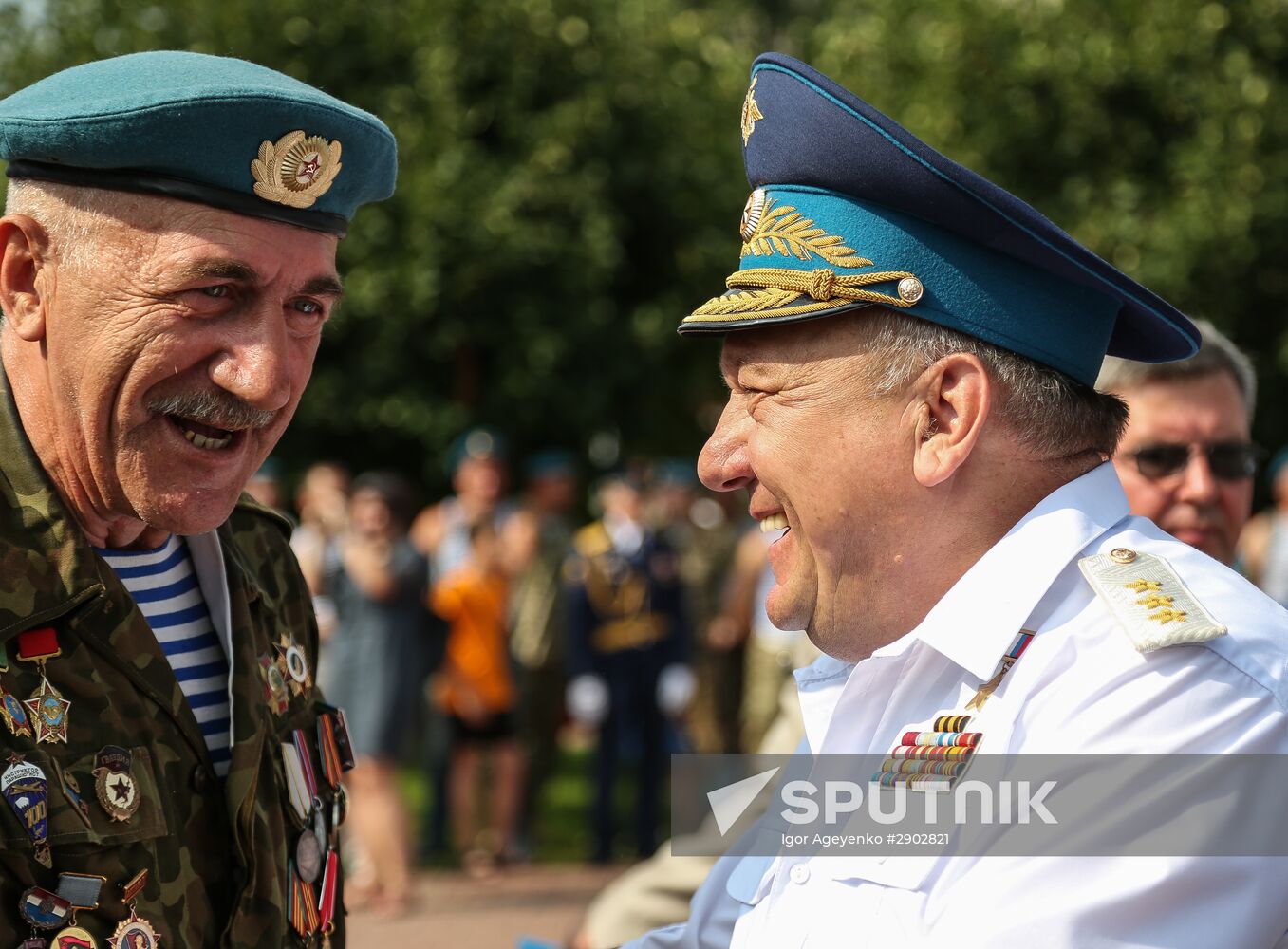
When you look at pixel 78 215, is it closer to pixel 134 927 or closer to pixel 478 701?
pixel 134 927

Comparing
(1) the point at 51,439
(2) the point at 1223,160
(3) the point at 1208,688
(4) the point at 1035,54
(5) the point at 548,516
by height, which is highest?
(4) the point at 1035,54

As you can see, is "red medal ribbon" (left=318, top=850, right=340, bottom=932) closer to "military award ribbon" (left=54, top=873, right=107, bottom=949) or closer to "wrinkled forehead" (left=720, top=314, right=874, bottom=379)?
"military award ribbon" (left=54, top=873, right=107, bottom=949)

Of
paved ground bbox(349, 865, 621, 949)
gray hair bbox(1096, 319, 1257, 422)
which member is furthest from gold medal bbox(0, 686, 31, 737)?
paved ground bbox(349, 865, 621, 949)

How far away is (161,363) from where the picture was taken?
228 cm

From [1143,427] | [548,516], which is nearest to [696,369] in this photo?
[548,516]

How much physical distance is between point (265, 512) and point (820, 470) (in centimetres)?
126

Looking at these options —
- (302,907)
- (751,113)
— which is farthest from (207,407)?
(751,113)

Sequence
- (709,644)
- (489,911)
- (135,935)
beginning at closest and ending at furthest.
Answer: (135,935) < (489,911) < (709,644)

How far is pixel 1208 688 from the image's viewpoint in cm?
187

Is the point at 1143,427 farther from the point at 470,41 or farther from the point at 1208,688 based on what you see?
the point at 470,41

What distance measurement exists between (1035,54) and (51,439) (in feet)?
55.9

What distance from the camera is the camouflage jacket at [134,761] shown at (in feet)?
7.01

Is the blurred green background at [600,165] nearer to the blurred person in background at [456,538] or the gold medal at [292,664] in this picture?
the blurred person in background at [456,538]

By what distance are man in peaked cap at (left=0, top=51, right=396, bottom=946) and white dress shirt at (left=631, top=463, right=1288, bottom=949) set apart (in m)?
0.95
